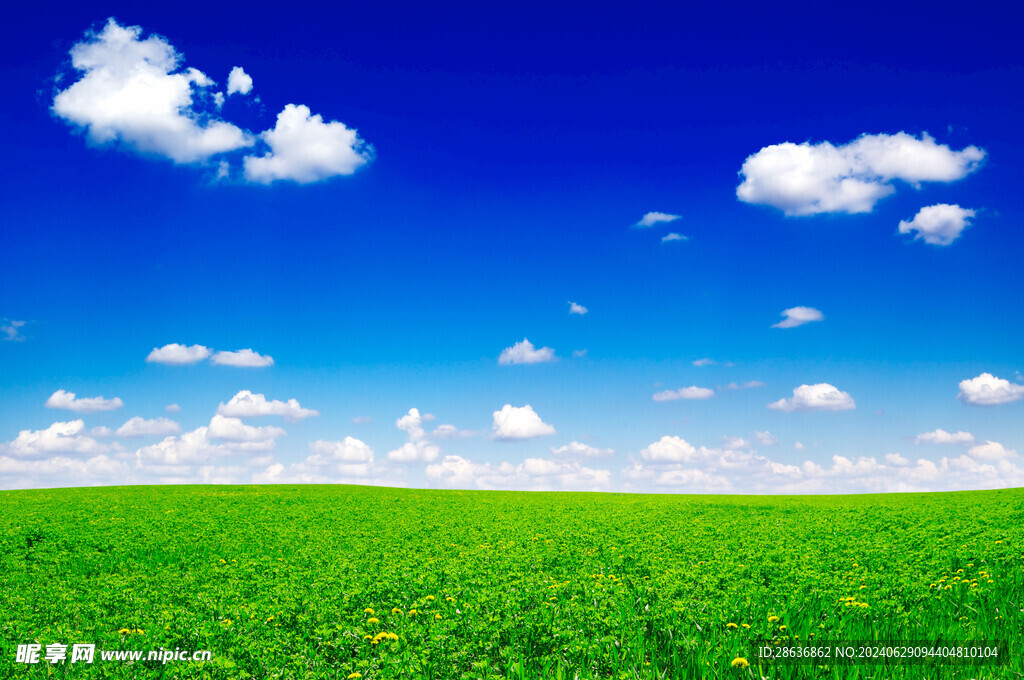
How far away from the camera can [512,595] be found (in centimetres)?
1087

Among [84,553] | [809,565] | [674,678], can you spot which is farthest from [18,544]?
[809,565]

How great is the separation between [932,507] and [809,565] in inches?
751

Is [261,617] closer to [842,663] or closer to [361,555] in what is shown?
[361,555]

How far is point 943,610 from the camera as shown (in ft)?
32.0

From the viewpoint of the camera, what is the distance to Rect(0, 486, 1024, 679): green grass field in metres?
8.23

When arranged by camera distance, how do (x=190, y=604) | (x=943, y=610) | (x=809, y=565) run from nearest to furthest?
(x=943, y=610), (x=190, y=604), (x=809, y=565)

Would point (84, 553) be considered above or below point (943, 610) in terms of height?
below

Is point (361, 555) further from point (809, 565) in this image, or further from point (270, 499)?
point (270, 499)

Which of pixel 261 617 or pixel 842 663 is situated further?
pixel 261 617

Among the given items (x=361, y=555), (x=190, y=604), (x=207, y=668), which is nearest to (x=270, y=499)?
(x=361, y=555)

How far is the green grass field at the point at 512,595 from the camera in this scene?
27.0 ft

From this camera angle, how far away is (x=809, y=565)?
43.4 feet

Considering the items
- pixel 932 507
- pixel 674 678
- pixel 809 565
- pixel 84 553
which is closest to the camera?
pixel 674 678

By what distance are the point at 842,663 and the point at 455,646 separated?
4.87 meters
